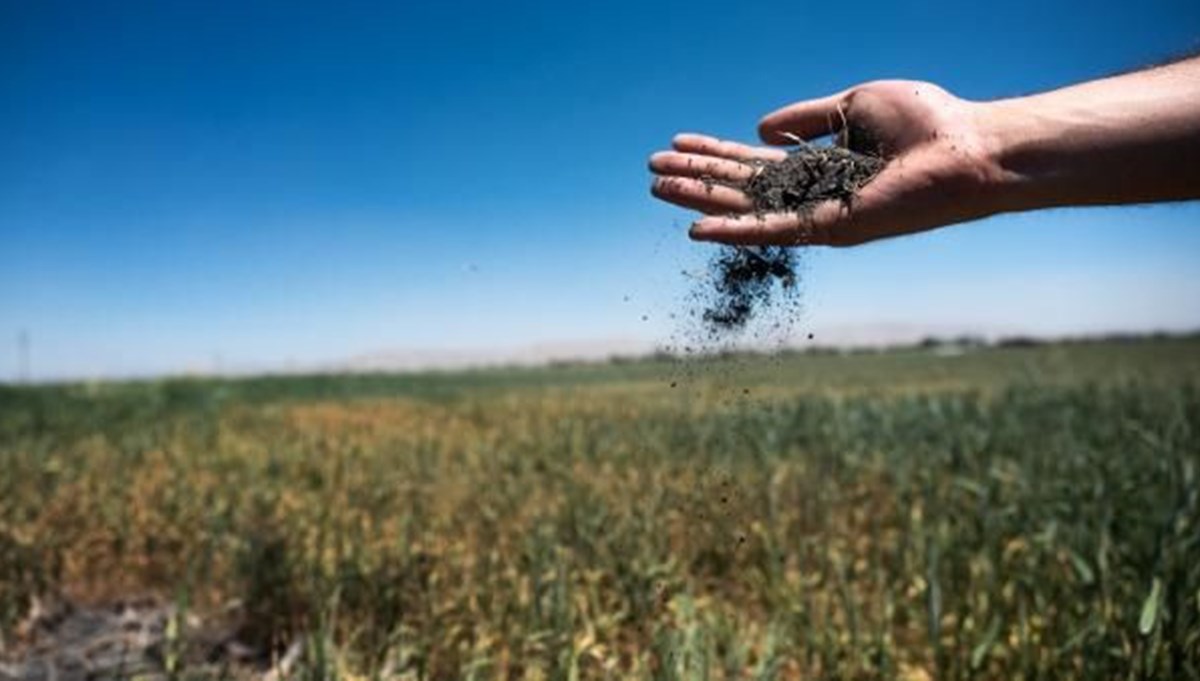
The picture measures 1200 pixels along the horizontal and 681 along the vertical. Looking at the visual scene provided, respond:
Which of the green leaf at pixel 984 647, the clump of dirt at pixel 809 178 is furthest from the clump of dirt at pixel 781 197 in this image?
the green leaf at pixel 984 647

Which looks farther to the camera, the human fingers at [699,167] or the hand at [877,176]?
the human fingers at [699,167]

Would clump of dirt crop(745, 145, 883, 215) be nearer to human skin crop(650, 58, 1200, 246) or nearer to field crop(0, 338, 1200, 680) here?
human skin crop(650, 58, 1200, 246)

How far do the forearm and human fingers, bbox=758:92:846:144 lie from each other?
0.51 meters

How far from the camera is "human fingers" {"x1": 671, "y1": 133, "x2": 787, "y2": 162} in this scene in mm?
2820

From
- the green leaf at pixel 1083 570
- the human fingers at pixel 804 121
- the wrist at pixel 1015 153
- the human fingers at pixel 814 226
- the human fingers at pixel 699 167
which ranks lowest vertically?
the green leaf at pixel 1083 570

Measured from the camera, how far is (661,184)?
2549 mm

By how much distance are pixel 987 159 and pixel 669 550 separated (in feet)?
10.3

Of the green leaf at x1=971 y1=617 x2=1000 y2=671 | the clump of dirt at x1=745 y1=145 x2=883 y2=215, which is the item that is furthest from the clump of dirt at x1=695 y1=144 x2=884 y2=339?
the green leaf at x1=971 y1=617 x2=1000 y2=671

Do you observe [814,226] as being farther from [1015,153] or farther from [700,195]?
[1015,153]

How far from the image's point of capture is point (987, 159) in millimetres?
2170

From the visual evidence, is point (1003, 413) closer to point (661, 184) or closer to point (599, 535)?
point (599, 535)

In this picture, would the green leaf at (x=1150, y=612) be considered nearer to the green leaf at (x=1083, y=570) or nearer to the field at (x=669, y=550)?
the field at (x=669, y=550)

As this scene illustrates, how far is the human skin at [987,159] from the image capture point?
201 cm

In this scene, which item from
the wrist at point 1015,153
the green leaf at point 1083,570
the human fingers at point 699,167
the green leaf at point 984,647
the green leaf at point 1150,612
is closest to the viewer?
the wrist at point 1015,153
